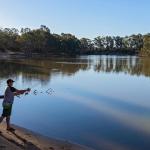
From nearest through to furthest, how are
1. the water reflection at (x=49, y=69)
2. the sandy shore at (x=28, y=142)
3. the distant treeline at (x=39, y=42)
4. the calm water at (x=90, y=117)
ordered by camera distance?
the sandy shore at (x=28, y=142), the calm water at (x=90, y=117), the water reflection at (x=49, y=69), the distant treeline at (x=39, y=42)

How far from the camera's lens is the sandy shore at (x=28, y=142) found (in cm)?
1096

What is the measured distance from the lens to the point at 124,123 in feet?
55.1

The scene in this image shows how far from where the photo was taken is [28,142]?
11.8m

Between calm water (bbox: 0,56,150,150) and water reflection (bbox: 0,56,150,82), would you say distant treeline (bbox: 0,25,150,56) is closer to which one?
water reflection (bbox: 0,56,150,82)

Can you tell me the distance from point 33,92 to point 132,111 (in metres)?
8.80

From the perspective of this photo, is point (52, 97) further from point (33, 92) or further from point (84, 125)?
point (84, 125)

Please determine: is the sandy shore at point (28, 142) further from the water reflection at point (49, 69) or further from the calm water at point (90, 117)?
the water reflection at point (49, 69)

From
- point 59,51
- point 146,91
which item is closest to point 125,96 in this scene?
point 146,91

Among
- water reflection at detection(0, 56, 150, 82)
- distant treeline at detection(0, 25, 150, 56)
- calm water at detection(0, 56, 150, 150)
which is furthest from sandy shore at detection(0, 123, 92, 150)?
distant treeline at detection(0, 25, 150, 56)

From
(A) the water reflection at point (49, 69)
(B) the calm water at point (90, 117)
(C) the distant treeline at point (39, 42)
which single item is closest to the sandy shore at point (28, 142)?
(B) the calm water at point (90, 117)

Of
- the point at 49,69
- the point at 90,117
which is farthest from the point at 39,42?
the point at 90,117

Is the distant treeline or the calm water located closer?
the calm water

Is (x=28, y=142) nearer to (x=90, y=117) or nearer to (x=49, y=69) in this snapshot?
(x=90, y=117)

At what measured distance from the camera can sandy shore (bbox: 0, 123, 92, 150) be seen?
1096 cm
